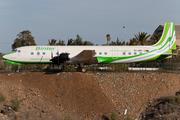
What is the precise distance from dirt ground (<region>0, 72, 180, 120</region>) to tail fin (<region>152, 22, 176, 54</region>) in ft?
16.7

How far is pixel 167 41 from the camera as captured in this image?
30.9 metres

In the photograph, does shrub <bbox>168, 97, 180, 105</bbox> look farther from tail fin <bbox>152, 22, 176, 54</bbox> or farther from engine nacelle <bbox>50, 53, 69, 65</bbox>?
engine nacelle <bbox>50, 53, 69, 65</bbox>

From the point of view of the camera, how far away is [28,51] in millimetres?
27938

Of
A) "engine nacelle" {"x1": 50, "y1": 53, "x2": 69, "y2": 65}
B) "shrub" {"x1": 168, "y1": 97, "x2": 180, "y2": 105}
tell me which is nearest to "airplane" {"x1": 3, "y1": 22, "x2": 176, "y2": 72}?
"engine nacelle" {"x1": 50, "y1": 53, "x2": 69, "y2": 65}

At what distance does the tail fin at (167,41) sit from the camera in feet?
99.1

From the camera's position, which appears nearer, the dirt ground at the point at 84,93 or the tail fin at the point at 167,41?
the dirt ground at the point at 84,93

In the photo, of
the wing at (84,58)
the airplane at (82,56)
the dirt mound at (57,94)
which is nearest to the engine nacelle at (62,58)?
the airplane at (82,56)

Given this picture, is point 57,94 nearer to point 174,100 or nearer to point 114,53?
point 114,53

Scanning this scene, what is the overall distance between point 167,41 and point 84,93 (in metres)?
16.4

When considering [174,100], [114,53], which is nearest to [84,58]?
[114,53]

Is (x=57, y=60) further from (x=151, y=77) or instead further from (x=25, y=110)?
(x=151, y=77)

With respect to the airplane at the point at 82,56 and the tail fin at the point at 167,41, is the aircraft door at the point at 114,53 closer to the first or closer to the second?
the airplane at the point at 82,56

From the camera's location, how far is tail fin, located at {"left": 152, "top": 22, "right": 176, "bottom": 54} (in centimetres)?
3022

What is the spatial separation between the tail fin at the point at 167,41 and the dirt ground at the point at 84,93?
5.10 meters
